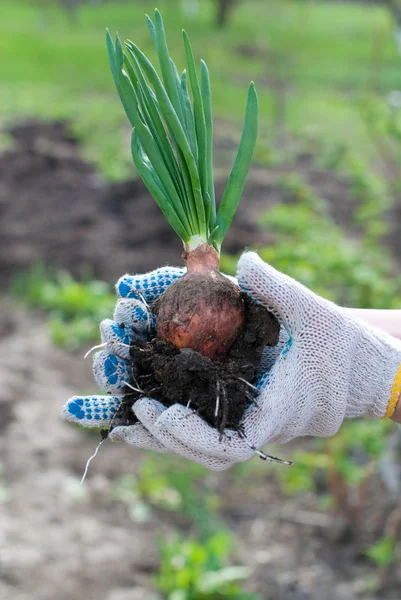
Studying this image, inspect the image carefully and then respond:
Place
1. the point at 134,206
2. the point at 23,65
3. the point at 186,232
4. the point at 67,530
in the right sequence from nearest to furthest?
the point at 186,232 < the point at 67,530 < the point at 134,206 < the point at 23,65

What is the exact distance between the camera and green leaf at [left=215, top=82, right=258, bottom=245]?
65.5 inches

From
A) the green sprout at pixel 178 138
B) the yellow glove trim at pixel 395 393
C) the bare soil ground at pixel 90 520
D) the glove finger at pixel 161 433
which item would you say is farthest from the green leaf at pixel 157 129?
the bare soil ground at pixel 90 520

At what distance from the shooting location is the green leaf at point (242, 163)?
1.66 m

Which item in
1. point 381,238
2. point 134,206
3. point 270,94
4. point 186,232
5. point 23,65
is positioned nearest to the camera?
point 186,232

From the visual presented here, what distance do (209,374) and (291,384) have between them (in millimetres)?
196

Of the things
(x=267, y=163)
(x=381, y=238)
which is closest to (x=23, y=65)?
(x=267, y=163)

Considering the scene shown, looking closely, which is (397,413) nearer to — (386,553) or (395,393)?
(395,393)

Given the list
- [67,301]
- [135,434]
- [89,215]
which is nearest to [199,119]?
[135,434]

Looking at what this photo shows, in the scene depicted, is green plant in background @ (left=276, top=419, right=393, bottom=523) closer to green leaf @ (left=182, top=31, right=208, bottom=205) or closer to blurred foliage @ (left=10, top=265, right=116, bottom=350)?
green leaf @ (left=182, top=31, right=208, bottom=205)

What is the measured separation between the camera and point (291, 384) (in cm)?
162

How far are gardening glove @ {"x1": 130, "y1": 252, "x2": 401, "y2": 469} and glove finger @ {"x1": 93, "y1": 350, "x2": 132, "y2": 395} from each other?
0.49ft

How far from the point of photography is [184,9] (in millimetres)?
20969

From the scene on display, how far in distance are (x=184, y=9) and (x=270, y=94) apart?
8.74 meters

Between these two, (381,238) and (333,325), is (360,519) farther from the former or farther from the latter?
(381,238)
